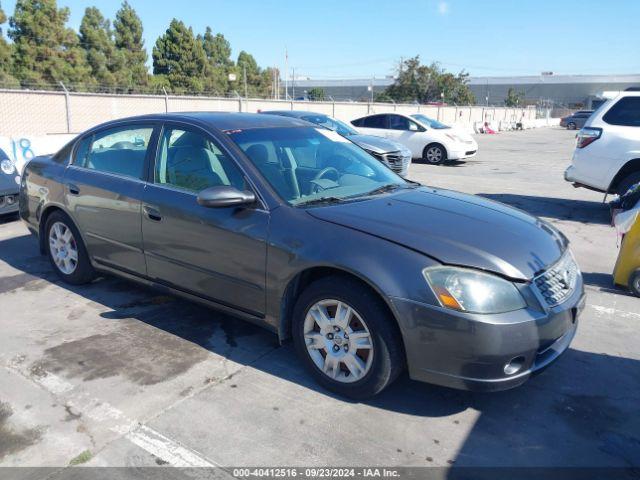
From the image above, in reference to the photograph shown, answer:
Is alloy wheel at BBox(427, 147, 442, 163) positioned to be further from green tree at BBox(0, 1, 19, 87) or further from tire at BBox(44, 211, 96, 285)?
green tree at BBox(0, 1, 19, 87)

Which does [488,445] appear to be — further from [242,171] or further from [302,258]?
[242,171]

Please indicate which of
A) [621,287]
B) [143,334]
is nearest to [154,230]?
[143,334]

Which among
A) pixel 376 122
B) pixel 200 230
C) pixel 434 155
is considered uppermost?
pixel 376 122

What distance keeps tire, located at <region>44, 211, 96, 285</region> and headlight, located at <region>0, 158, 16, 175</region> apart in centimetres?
322

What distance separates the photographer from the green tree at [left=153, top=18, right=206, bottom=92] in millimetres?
46375

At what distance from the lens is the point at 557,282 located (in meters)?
3.18

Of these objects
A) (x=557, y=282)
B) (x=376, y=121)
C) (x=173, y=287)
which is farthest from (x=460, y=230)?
(x=376, y=121)

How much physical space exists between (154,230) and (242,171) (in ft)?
3.08

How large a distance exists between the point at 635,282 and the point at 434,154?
11.7 metres

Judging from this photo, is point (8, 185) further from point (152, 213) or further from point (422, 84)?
point (422, 84)

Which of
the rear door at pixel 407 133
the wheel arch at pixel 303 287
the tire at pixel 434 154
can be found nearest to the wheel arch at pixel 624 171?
the wheel arch at pixel 303 287

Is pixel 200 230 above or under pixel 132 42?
under

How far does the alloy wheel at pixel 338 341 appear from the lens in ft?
10.3

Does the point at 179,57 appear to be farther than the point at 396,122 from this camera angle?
Yes
